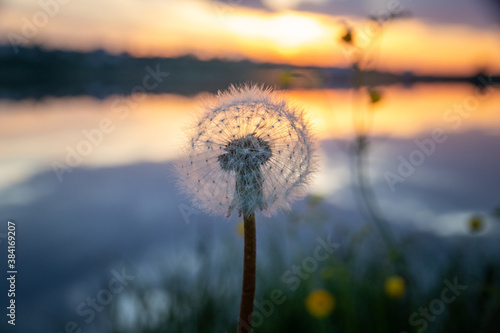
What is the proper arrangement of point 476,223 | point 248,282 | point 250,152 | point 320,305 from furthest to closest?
1. point 476,223
2. point 320,305
3. point 250,152
4. point 248,282

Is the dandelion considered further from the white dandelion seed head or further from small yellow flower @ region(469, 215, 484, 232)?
small yellow flower @ region(469, 215, 484, 232)

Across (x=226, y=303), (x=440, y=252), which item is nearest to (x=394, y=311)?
(x=440, y=252)

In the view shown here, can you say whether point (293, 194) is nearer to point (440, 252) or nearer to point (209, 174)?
point (209, 174)

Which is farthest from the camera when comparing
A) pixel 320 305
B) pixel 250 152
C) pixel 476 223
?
pixel 476 223

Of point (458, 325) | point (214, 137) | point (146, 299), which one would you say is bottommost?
point (458, 325)

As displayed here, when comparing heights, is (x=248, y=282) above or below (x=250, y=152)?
below

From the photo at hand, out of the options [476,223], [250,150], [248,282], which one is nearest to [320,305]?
[476,223]

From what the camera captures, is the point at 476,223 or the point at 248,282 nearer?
the point at 248,282

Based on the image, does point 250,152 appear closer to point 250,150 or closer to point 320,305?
point 250,150

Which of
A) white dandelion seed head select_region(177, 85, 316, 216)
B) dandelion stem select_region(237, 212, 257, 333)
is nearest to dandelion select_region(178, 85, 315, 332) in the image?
white dandelion seed head select_region(177, 85, 316, 216)
